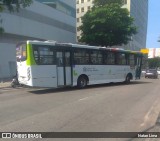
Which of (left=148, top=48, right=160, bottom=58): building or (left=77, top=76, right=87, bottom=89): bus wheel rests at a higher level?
(left=148, top=48, right=160, bottom=58): building

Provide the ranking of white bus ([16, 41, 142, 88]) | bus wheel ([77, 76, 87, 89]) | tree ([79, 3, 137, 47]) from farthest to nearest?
tree ([79, 3, 137, 47])
bus wheel ([77, 76, 87, 89])
white bus ([16, 41, 142, 88])

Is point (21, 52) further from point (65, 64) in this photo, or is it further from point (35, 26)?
point (35, 26)

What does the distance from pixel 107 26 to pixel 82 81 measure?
27.0m

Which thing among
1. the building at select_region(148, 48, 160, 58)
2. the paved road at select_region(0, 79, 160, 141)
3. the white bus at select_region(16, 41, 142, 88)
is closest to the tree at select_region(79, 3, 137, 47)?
the white bus at select_region(16, 41, 142, 88)

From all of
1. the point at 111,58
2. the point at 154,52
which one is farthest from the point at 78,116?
the point at 154,52

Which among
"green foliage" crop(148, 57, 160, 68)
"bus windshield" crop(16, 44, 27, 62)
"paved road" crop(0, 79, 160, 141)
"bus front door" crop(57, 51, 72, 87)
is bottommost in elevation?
"green foliage" crop(148, 57, 160, 68)

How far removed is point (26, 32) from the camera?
38000mm

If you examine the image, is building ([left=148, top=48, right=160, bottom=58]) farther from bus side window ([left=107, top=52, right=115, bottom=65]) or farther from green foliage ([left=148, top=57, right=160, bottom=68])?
bus side window ([left=107, top=52, right=115, bottom=65])

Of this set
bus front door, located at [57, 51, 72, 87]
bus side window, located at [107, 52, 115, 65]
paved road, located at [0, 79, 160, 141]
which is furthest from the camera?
bus side window, located at [107, 52, 115, 65]

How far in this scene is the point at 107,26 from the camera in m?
46.6

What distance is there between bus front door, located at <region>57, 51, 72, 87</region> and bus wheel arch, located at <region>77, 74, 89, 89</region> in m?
1.05

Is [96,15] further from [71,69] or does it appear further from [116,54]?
[71,69]

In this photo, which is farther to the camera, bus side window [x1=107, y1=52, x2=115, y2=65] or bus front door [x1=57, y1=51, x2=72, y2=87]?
bus side window [x1=107, y1=52, x2=115, y2=65]

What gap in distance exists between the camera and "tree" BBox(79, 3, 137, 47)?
46375mm
